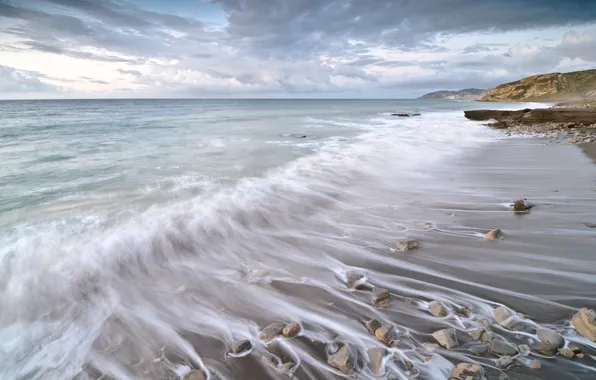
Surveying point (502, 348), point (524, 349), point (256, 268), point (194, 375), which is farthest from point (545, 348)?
point (256, 268)

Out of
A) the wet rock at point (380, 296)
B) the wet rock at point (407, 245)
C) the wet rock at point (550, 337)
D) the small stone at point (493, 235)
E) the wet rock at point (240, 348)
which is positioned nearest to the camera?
the wet rock at point (550, 337)

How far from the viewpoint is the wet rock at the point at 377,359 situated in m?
2.90

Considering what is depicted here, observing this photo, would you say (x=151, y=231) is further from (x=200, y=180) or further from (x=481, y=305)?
(x=481, y=305)

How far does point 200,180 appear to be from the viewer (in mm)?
10141

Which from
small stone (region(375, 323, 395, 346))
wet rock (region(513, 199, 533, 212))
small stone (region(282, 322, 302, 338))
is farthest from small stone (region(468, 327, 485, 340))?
wet rock (region(513, 199, 533, 212))

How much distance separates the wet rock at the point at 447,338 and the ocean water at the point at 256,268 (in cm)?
7

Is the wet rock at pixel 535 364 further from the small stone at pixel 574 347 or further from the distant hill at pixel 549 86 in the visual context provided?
the distant hill at pixel 549 86

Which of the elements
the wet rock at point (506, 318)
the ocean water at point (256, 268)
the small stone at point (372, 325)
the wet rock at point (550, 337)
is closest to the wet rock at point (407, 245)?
the ocean water at point (256, 268)

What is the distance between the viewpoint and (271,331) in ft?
11.3

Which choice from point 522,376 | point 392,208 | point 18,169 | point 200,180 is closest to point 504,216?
Answer: point 392,208

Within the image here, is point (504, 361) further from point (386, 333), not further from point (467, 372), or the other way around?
point (386, 333)

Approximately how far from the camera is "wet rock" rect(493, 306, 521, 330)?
3305 mm

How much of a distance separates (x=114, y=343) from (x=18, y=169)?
12.2 meters

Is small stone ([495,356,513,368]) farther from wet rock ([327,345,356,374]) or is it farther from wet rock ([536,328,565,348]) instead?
wet rock ([327,345,356,374])
